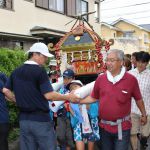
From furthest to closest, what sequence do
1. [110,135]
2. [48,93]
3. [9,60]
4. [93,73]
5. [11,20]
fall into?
[11,20], [93,73], [9,60], [110,135], [48,93]

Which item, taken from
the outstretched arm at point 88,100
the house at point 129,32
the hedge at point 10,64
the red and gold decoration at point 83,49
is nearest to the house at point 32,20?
the red and gold decoration at point 83,49

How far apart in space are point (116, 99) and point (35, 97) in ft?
3.28

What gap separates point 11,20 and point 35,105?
14.0 m

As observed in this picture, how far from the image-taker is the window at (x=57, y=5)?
21483 millimetres

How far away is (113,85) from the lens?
4.74 meters

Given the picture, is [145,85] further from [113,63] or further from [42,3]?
[42,3]

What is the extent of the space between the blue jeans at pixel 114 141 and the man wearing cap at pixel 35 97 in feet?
2.18

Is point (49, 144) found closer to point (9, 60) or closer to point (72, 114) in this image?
point (72, 114)

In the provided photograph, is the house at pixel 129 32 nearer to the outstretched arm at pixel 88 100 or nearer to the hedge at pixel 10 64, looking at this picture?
the hedge at pixel 10 64

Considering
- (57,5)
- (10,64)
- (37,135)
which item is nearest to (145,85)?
(37,135)

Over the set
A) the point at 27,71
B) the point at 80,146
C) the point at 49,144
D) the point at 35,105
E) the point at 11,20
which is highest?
the point at 11,20

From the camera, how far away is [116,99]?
4688 millimetres

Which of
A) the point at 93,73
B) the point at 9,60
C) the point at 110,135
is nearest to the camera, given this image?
the point at 110,135

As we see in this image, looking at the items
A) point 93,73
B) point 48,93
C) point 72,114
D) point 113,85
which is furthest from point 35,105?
point 93,73
